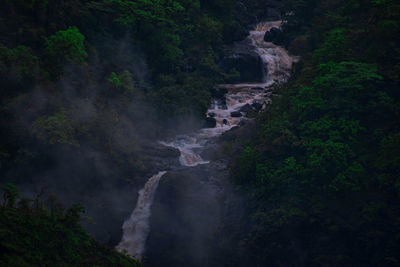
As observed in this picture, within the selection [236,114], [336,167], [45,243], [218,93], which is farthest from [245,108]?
[45,243]

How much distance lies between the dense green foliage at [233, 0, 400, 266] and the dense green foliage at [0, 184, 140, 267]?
22.3 feet

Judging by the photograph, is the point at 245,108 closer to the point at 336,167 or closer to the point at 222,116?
the point at 222,116

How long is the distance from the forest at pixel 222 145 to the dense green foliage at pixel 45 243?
25 mm

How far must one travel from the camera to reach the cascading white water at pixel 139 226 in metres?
13.5

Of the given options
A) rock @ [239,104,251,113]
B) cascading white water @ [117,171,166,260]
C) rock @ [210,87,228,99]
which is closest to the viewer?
cascading white water @ [117,171,166,260]

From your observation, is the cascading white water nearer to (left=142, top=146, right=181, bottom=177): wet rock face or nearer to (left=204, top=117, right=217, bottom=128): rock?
(left=142, top=146, right=181, bottom=177): wet rock face

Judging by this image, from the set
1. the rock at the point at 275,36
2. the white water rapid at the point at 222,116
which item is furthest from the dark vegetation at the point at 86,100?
the rock at the point at 275,36

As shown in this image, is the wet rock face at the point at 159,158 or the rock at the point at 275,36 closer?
the wet rock face at the point at 159,158

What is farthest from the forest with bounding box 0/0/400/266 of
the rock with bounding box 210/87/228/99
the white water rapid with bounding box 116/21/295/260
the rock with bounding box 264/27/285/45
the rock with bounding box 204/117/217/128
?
the rock with bounding box 264/27/285/45

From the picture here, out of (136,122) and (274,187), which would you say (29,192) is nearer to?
(136,122)

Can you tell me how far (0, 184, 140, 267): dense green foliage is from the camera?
16.7 ft

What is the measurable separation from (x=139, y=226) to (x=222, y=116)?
12440 mm

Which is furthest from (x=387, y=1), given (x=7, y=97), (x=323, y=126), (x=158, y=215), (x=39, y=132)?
(x=7, y=97)

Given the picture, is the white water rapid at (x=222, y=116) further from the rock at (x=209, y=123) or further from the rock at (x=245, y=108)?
the rock at (x=209, y=123)
